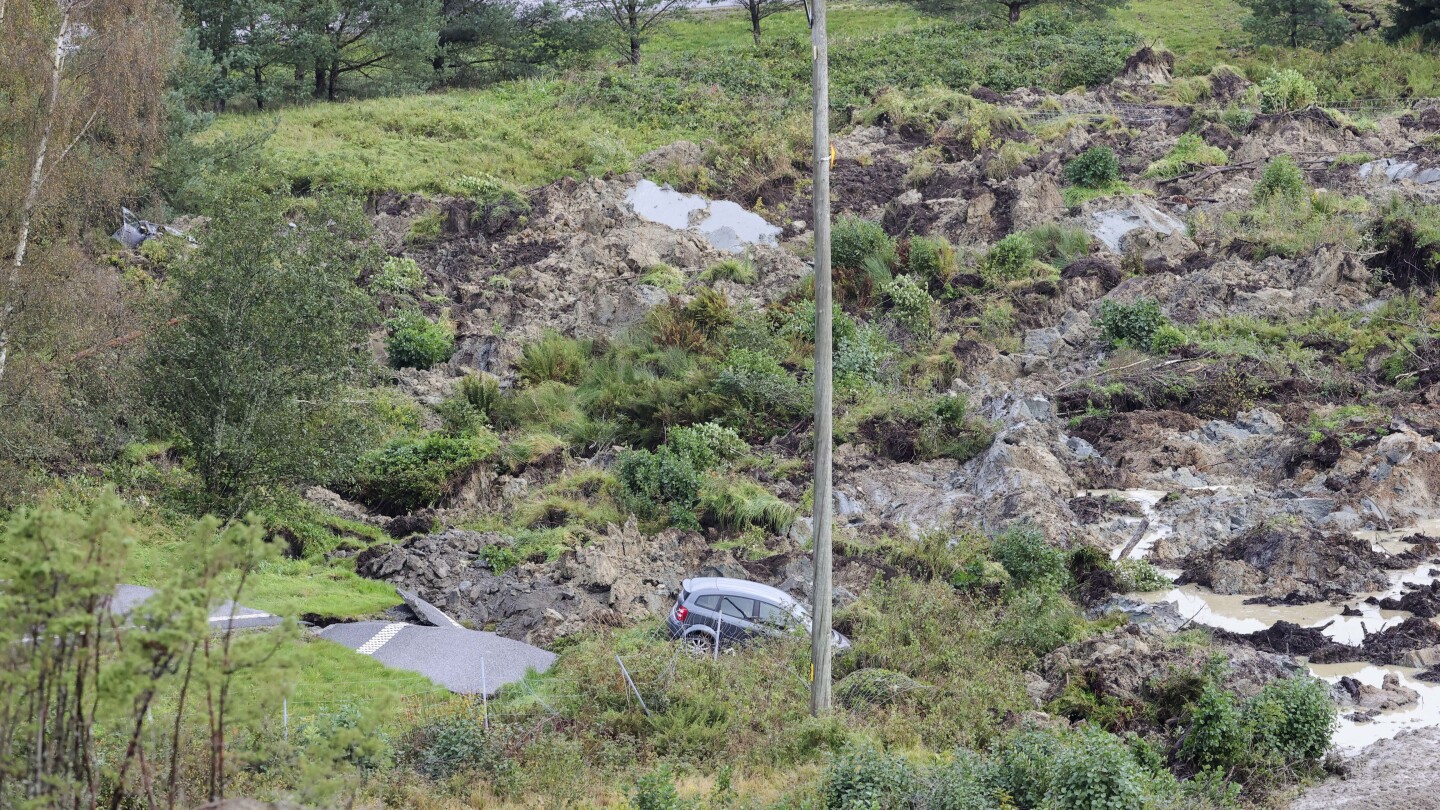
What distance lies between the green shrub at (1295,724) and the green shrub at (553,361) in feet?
57.4

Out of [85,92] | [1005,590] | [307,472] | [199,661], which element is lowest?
[1005,590]

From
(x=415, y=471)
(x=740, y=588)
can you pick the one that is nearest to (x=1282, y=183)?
(x=740, y=588)

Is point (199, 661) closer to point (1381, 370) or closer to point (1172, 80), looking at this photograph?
point (1381, 370)

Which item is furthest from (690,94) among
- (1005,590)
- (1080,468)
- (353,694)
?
(353,694)

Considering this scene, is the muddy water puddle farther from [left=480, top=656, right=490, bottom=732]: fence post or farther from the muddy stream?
[left=480, top=656, right=490, bottom=732]: fence post

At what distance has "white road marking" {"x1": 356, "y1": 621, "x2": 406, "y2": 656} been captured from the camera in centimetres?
1461

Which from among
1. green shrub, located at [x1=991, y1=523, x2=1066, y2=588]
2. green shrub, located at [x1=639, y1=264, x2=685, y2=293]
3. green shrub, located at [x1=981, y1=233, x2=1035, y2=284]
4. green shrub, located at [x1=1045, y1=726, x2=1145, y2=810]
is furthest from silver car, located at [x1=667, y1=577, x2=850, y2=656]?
green shrub, located at [x1=639, y1=264, x2=685, y2=293]

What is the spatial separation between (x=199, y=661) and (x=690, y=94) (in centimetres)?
3594

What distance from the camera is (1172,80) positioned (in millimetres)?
39156

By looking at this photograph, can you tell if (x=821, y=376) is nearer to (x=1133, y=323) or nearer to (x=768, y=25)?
(x=1133, y=323)

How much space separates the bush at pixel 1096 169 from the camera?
101 ft

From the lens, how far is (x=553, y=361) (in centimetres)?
2678

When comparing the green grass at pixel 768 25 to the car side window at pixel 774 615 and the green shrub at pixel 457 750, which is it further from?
the green shrub at pixel 457 750

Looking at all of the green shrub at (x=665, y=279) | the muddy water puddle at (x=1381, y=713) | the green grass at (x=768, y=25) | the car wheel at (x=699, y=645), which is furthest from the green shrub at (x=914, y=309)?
the green grass at (x=768, y=25)
